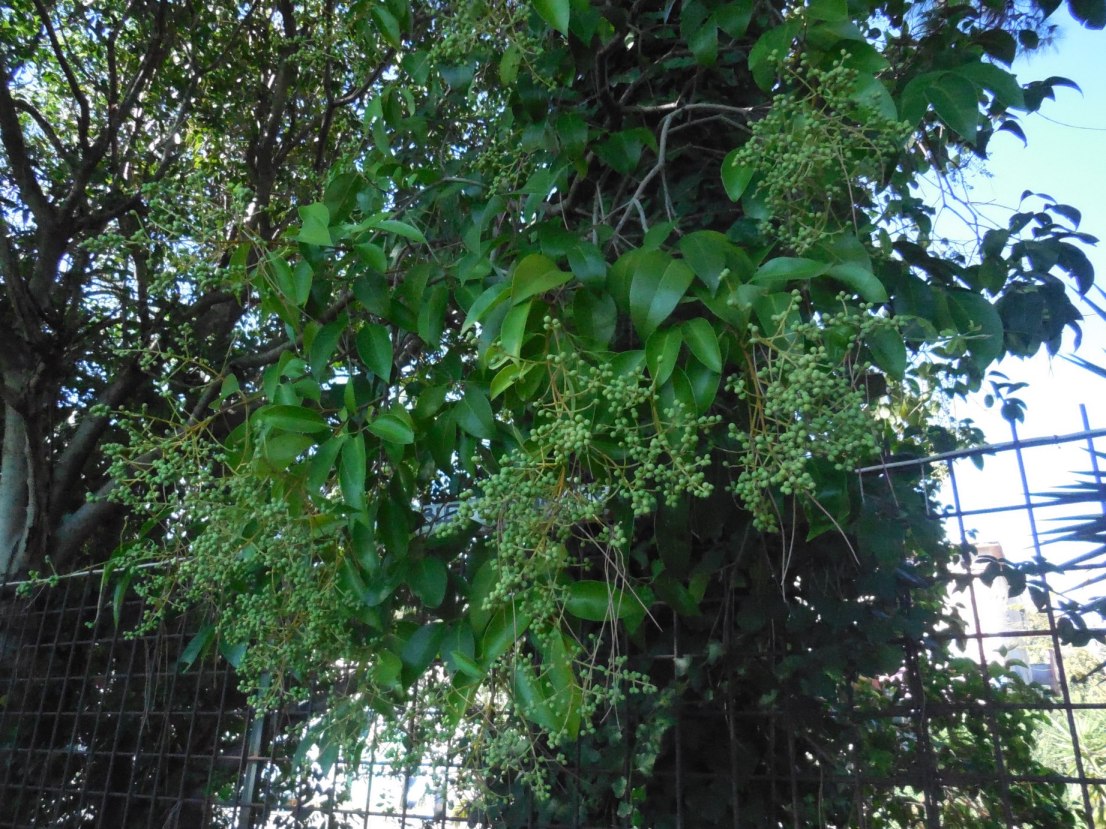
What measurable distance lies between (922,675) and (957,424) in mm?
915

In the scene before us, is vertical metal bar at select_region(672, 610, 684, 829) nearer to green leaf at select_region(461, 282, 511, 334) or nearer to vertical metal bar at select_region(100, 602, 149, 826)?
green leaf at select_region(461, 282, 511, 334)

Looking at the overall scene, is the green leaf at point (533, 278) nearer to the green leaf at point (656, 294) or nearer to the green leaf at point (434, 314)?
the green leaf at point (656, 294)

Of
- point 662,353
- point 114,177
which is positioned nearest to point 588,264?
point 662,353

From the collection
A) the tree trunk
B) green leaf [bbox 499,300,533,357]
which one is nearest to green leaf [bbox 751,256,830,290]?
green leaf [bbox 499,300,533,357]

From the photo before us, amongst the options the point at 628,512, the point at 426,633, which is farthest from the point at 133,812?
the point at 628,512

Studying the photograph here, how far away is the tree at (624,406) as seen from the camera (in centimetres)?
139

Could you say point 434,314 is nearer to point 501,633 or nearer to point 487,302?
point 487,302

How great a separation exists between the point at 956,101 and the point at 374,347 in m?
1.25

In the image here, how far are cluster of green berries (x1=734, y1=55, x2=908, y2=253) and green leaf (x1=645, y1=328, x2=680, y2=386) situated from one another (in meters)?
0.33

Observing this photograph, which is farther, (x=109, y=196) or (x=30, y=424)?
(x=109, y=196)

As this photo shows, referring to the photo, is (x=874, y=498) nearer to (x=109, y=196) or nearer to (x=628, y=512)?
(x=628, y=512)

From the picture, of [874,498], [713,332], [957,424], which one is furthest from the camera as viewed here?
[957,424]

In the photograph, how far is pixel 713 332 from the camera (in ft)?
4.51

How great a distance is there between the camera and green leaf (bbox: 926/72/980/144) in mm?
1528
